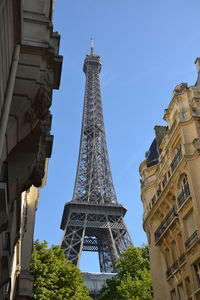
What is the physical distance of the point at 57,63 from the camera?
1154 cm

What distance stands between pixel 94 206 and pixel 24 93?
260 feet

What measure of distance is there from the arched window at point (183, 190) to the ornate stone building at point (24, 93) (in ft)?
34.8

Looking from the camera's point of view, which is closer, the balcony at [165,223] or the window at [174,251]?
the balcony at [165,223]

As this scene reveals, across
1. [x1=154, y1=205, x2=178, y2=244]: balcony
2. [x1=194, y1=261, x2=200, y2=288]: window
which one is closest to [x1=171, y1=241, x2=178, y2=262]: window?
[x1=154, y1=205, x2=178, y2=244]: balcony

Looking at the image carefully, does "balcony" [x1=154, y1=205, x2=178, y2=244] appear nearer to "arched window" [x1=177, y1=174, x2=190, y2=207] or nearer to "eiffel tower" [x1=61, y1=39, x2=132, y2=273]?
"arched window" [x1=177, y1=174, x2=190, y2=207]

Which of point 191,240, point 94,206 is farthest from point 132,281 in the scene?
point 94,206

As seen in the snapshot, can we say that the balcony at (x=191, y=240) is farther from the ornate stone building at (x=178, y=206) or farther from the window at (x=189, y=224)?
the window at (x=189, y=224)

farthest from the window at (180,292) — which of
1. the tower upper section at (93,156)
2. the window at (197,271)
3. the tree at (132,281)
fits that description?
the tower upper section at (93,156)

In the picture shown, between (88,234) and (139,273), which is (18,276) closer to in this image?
(139,273)

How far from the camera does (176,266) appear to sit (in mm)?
22734

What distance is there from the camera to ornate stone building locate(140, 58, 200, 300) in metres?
20.7

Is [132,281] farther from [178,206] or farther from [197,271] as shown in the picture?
[197,271]

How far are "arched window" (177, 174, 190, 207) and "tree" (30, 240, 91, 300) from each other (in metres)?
16.1

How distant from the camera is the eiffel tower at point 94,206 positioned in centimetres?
8188
